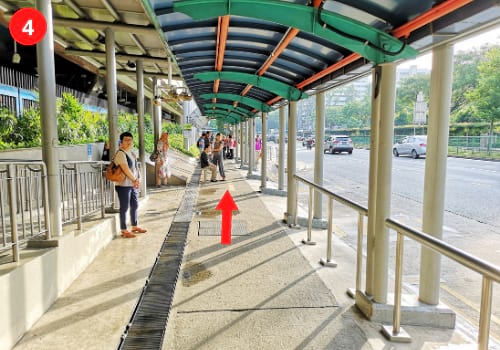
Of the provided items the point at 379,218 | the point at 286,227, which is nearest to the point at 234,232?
the point at 286,227

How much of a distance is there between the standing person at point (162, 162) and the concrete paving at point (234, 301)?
4.24 m

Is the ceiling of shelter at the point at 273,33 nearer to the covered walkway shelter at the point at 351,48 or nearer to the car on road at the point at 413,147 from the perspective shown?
the covered walkway shelter at the point at 351,48

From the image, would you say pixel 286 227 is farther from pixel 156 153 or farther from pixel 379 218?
pixel 156 153

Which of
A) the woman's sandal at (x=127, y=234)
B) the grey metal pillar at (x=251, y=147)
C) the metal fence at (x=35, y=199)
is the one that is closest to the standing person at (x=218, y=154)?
the grey metal pillar at (x=251, y=147)

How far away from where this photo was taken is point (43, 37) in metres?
3.86

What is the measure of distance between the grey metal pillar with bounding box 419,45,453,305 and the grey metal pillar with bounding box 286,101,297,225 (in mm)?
3353

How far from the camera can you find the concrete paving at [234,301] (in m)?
3.03

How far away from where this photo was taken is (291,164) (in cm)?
739

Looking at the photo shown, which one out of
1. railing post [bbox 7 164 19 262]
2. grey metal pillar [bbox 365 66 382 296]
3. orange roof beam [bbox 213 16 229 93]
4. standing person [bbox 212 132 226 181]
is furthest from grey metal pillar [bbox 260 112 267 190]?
railing post [bbox 7 164 19 262]

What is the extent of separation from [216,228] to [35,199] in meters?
2.79

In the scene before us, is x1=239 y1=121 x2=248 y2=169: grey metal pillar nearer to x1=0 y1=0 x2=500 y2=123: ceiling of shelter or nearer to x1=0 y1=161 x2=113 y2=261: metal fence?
x1=0 y1=0 x2=500 y2=123: ceiling of shelter

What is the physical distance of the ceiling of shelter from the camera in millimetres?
3004

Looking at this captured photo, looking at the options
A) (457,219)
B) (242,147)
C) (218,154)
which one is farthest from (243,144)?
(457,219)

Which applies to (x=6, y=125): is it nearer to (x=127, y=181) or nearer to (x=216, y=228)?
(x=127, y=181)
